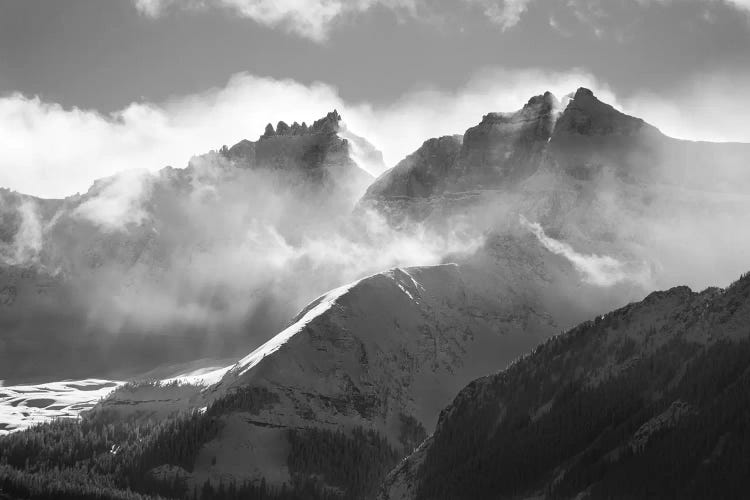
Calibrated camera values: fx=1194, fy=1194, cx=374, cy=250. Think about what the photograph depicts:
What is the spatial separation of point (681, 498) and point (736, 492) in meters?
11.1

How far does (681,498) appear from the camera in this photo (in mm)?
199750

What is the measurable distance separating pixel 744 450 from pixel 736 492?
32.0 ft

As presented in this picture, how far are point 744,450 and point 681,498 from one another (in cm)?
1313

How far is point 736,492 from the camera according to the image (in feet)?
627

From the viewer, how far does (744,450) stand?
651 ft
